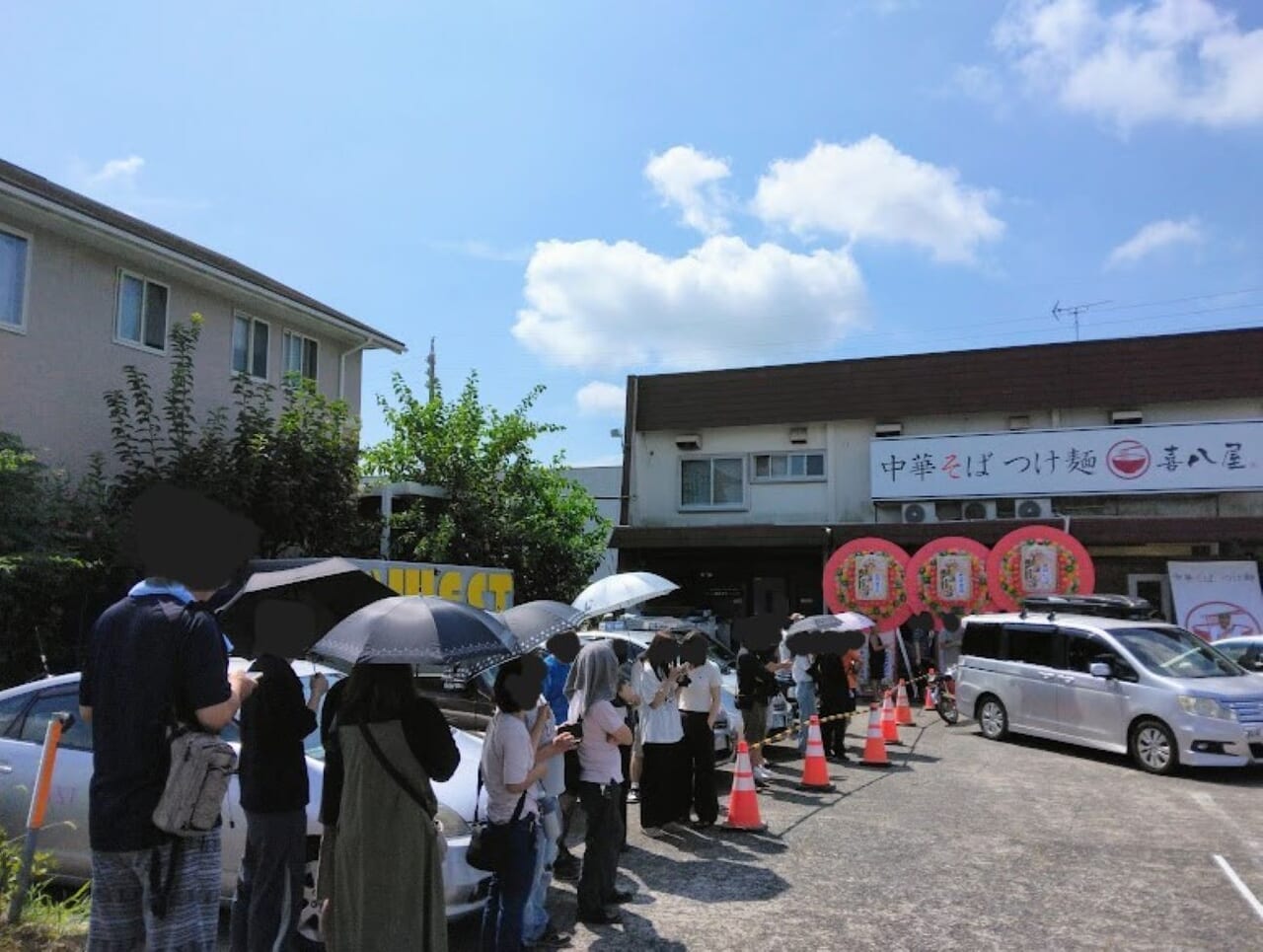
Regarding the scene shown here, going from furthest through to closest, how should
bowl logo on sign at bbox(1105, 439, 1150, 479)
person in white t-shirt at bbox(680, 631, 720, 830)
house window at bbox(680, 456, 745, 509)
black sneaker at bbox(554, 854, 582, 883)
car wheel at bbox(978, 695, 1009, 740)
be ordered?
house window at bbox(680, 456, 745, 509) < bowl logo on sign at bbox(1105, 439, 1150, 479) < car wheel at bbox(978, 695, 1009, 740) < person in white t-shirt at bbox(680, 631, 720, 830) < black sneaker at bbox(554, 854, 582, 883)

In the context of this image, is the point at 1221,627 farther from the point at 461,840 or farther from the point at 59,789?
the point at 59,789

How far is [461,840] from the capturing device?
543 centimetres

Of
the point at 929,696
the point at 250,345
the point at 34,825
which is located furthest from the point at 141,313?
the point at 929,696

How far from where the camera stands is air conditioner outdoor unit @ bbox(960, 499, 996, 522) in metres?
19.8

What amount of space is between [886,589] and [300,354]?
1110 cm

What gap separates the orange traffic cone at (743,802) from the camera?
26.1ft

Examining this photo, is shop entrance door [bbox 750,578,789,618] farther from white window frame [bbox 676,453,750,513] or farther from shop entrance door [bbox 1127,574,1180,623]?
shop entrance door [bbox 1127,574,1180,623]

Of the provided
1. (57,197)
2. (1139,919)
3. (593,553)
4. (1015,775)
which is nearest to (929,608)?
(1015,775)

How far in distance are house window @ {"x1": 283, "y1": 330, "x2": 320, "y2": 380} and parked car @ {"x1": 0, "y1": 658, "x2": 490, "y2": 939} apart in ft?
37.9

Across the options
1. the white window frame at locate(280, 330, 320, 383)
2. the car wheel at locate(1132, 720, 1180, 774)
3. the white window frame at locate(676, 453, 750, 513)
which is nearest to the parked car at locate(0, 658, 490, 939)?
the car wheel at locate(1132, 720, 1180, 774)

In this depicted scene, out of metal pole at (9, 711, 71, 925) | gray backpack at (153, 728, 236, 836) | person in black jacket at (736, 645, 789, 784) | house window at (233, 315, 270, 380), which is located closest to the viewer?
gray backpack at (153, 728, 236, 836)

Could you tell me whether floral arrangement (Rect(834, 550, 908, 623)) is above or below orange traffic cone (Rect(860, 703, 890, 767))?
above

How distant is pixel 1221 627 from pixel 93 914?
18844mm

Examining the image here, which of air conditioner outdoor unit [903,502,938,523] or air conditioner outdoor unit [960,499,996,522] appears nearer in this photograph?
air conditioner outdoor unit [960,499,996,522]
